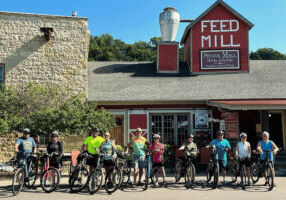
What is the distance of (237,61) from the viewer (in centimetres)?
1588

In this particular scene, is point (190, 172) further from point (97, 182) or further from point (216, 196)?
point (97, 182)

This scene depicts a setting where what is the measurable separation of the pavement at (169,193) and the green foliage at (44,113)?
2712 mm

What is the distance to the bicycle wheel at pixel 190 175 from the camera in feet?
24.8

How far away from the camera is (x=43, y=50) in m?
12.9

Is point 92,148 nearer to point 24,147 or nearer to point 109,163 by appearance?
point 109,163

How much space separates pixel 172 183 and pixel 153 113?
5.41 metres

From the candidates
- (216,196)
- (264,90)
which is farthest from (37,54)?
(264,90)

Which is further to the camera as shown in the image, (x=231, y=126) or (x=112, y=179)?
(x=231, y=126)

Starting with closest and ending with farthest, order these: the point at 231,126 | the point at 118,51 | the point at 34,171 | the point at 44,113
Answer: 1. the point at 34,171
2. the point at 44,113
3. the point at 231,126
4. the point at 118,51

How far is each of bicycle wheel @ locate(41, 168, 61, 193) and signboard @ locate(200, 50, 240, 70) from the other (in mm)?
11161

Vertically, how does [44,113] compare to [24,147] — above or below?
above

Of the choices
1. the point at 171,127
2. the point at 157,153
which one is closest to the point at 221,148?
the point at 157,153

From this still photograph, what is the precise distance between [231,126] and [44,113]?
746 cm

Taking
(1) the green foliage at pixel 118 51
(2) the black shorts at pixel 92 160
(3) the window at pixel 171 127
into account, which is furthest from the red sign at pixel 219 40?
(1) the green foliage at pixel 118 51
